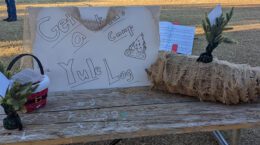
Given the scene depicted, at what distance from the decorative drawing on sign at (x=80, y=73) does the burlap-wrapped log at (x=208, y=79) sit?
0.32m

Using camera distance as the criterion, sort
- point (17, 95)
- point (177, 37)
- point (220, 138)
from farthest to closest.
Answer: point (177, 37) < point (220, 138) < point (17, 95)

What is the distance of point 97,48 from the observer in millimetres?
2033

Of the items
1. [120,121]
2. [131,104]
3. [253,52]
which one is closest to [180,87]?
[131,104]

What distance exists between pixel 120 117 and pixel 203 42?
386cm

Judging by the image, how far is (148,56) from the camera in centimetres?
208

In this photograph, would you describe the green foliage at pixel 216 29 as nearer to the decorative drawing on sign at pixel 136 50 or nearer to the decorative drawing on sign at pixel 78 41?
the decorative drawing on sign at pixel 136 50

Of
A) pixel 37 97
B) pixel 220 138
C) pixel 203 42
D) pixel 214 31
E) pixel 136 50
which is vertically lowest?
pixel 220 138

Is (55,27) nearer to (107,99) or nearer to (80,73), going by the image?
A: (80,73)

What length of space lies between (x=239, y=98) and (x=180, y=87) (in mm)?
278

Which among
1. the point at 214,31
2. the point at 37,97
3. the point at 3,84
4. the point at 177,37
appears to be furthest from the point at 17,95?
the point at 177,37

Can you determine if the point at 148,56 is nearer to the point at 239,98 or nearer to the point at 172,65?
the point at 172,65

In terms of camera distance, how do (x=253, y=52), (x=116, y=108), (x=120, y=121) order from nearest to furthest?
1. (x=120, y=121)
2. (x=116, y=108)
3. (x=253, y=52)

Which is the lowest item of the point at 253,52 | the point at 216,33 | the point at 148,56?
the point at 253,52

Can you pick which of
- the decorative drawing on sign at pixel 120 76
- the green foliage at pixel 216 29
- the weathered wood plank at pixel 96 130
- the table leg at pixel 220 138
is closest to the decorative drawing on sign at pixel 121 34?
the decorative drawing on sign at pixel 120 76
